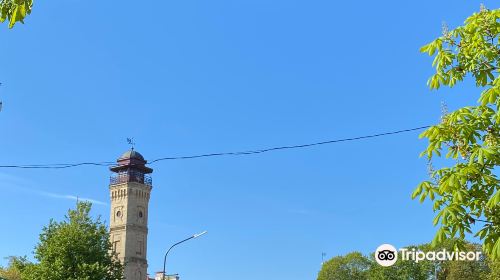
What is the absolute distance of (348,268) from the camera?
98.1 meters

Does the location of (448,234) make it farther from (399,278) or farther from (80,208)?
(399,278)

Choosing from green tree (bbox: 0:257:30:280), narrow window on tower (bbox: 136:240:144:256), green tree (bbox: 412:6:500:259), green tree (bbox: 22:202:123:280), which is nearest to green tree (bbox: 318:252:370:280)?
narrow window on tower (bbox: 136:240:144:256)

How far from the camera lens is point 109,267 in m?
44.1

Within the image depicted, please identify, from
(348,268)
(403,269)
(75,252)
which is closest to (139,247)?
(348,268)

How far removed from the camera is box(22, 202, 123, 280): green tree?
136ft

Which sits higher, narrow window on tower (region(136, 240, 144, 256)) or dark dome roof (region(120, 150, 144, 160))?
dark dome roof (region(120, 150, 144, 160))

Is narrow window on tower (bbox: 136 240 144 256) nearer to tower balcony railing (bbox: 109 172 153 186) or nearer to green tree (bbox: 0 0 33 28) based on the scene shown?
tower balcony railing (bbox: 109 172 153 186)

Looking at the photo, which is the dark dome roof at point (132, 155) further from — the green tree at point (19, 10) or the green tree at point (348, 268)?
the green tree at point (19, 10)

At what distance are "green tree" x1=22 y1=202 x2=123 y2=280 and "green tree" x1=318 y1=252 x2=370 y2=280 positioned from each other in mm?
58763

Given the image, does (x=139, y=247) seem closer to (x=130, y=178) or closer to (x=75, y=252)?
(x=130, y=178)

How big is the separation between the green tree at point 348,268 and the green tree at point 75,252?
58.8 metres

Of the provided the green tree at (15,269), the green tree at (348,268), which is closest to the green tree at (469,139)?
the green tree at (15,269)

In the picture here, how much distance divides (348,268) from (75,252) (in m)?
63.2

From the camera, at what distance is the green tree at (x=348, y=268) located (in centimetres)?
9731
